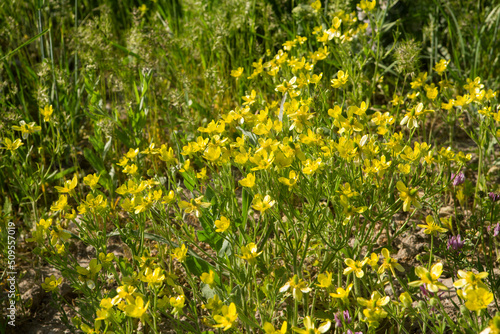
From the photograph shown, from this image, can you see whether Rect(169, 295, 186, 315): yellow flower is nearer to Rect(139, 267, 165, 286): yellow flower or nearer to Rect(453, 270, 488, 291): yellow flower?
Rect(139, 267, 165, 286): yellow flower

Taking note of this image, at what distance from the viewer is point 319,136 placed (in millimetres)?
1547

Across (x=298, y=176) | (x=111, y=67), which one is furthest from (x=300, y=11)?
(x=298, y=176)

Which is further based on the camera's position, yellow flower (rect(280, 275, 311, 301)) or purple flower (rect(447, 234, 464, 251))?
purple flower (rect(447, 234, 464, 251))

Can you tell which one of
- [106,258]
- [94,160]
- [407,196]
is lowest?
[94,160]

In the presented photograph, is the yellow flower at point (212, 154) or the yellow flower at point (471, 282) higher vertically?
the yellow flower at point (212, 154)

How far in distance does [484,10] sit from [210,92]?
2000mm

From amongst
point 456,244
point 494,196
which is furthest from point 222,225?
point 494,196

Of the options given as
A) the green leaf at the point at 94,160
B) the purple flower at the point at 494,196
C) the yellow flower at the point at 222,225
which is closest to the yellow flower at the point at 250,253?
the yellow flower at the point at 222,225

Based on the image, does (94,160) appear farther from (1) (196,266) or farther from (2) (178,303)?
(2) (178,303)

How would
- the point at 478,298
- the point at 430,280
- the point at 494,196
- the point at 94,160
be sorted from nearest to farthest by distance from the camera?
1. the point at 478,298
2. the point at 430,280
3. the point at 494,196
4. the point at 94,160

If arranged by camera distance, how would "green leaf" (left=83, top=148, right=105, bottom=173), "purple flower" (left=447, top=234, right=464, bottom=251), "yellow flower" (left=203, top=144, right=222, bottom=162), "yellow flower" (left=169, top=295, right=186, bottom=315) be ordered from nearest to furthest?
"yellow flower" (left=169, top=295, right=186, bottom=315), "yellow flower" (left=203, top=144, right=222, bottom=162), "purple flower" (left=447, top=234, right=464, bottom=251), "green leaf" (left=83, top=148, right=105, bottom=173)

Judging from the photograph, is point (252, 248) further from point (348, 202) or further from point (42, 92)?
point (42, 92)

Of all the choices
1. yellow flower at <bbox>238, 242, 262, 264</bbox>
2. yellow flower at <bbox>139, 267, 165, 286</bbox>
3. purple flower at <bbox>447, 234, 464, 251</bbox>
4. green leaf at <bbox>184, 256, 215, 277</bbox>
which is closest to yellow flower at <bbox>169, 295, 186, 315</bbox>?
yellow flower at <bbox>139, 267, 165, 286</bbox>

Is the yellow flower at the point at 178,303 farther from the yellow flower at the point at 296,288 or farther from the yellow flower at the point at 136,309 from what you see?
the yellow flower at the point at 296,288
